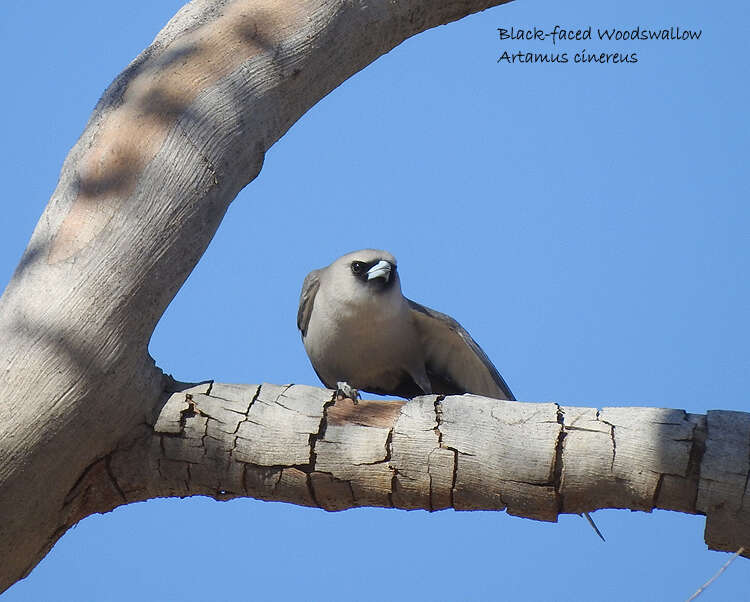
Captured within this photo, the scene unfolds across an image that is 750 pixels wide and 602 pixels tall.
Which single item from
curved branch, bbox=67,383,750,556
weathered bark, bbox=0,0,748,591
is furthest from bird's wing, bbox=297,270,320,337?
curved branch, bbox=67,383,750,556

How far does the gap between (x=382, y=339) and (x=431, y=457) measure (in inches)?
84.1

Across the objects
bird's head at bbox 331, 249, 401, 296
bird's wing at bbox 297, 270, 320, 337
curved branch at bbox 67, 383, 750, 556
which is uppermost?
bird's head at bbox 331, 249, 401, 296

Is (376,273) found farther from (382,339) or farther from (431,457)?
(431,457)

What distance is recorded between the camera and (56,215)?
346cm

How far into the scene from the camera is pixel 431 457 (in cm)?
325

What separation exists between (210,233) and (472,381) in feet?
7.55

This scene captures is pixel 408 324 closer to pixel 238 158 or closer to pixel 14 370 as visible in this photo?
pixel 238 158

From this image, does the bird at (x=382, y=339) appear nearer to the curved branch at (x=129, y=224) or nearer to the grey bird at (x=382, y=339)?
the grey bird at (x=382, y=339)

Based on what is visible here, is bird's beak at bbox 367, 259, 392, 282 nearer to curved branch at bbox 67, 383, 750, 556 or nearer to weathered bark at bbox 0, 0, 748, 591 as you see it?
weathered bark at bbox 0, 0, 748, 591

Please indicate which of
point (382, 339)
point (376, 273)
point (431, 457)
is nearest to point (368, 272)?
point (376, 273)

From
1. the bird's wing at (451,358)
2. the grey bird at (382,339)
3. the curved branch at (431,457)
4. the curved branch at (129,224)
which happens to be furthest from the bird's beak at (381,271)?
the curved branch at (431,457)

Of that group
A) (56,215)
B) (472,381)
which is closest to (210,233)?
(56,215)

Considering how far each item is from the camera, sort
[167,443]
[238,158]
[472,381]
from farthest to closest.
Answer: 1. [472,381]
2. [238,158]
3. [167,443]

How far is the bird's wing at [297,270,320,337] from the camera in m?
5.67
